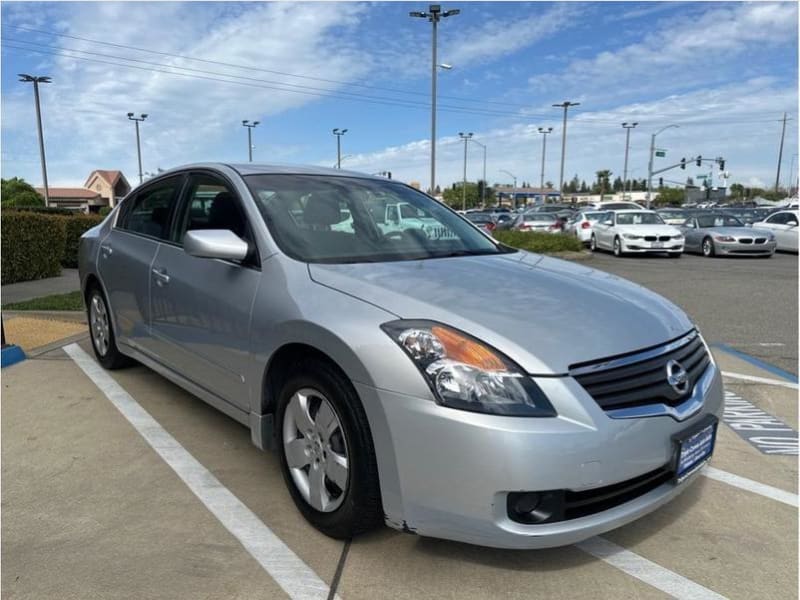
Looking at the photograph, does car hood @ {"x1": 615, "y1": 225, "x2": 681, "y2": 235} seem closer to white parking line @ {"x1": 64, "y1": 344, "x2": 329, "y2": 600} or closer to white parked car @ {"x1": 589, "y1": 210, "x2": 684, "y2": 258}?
white parked car @ {"x1": 589, "y1": 210, "x2": 684, "y2": 258}

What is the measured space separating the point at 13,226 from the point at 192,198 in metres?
8.56

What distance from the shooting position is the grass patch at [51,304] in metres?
7.73

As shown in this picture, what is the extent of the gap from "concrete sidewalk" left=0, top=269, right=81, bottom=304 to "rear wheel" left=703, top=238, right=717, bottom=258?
53.8 ft

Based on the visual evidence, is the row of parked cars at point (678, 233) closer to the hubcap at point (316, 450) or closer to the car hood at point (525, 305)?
the car hood at point (525, 305)

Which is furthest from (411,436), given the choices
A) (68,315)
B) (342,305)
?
(68,315)

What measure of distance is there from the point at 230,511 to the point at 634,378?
1.93m

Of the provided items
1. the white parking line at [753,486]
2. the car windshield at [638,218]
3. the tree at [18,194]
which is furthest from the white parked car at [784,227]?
the tree at [18,194]

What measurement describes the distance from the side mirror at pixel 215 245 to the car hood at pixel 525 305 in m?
0.41

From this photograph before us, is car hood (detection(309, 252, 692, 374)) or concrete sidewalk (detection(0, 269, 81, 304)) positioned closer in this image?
car hood (detection(309, 252, 692, 374))

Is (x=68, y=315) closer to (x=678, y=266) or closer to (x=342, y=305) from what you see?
(x=342, y=305)

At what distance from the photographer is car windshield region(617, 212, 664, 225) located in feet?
61.3

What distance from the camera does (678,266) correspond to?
49.5 ft

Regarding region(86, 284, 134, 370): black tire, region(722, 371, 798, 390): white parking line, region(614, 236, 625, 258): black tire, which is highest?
region(86, 284, 134, 370): black tire

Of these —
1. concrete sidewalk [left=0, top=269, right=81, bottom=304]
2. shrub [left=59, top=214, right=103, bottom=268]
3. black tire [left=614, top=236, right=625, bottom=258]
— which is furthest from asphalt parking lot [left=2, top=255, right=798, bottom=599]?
black tire [left=614, top=236, right=625, bottom=258]
